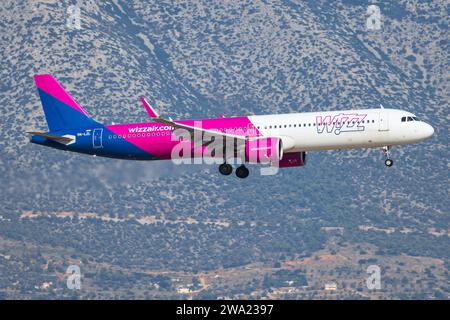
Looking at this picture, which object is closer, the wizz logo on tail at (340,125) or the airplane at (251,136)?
the wizz logo on tail at (340,125)

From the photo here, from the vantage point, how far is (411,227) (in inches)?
6885

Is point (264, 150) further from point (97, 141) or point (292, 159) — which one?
point (97, 141)

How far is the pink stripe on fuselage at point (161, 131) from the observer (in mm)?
92562

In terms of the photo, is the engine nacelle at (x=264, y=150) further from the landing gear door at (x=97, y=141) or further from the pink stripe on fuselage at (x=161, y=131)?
the landing gear door at (x=97, y=141)

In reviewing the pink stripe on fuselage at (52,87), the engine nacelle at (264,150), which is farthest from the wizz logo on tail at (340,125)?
the pink stripe on fuselage at (52,87)

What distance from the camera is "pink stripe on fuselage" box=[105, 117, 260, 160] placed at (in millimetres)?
92562

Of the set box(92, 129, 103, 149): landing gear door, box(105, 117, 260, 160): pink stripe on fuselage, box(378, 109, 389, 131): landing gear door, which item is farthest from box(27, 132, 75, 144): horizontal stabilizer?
box(378, 109, 389, 131): landing gear door

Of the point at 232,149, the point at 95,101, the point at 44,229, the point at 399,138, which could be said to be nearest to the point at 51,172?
the point at 232,149

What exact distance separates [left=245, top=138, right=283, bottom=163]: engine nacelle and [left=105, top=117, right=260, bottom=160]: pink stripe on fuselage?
1507 millimetres

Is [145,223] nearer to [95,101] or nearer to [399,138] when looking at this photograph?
[95,101]

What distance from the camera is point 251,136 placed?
9181 cm

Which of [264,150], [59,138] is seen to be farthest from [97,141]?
[264,150]

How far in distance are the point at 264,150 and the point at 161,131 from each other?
323 inches

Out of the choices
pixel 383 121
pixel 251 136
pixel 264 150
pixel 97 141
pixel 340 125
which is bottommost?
pixel 264 150
